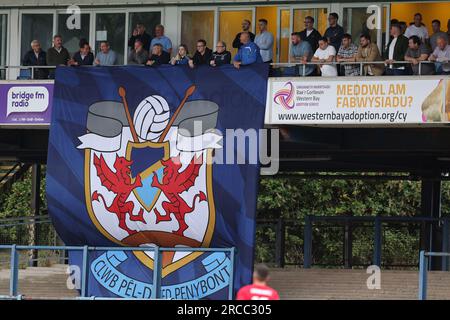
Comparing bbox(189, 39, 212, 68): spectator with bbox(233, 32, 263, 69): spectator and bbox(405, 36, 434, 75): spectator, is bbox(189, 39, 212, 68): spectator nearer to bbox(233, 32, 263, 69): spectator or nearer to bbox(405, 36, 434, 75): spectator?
bbox(233, 32, 263, 69): spectator

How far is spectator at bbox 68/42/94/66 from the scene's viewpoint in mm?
29234

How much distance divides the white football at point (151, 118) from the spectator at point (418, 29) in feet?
18.3

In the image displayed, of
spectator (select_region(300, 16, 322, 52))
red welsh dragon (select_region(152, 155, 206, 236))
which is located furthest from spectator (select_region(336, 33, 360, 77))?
red welsh dragon (select_region(152, 155, 206, 236))

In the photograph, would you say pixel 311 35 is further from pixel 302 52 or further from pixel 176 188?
pixel 176 188

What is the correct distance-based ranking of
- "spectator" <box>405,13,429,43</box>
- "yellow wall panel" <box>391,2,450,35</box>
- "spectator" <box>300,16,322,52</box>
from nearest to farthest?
"spectator" <box>405,13,429,43</box>, "spectator" <box>300,16,322,52</box>, "yellow wall panel" <box>391,2,450,35</box>

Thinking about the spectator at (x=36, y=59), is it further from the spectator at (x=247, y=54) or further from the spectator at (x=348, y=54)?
the spectator at (x=348, y=54)

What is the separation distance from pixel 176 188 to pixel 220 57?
9.85 ft

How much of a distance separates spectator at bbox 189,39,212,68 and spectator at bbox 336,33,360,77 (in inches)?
112

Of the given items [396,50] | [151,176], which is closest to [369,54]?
[396,50]

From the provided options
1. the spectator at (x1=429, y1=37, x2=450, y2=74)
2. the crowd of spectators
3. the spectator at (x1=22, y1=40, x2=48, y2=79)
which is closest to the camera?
the spectator at (x1=429, y1=37, x2=450, y2=74)

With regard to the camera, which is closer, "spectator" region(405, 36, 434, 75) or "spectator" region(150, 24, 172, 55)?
"spectator" region(405, 36, 434, 75)

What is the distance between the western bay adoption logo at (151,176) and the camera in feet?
88.4

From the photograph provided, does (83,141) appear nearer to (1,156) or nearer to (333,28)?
(333,28)
